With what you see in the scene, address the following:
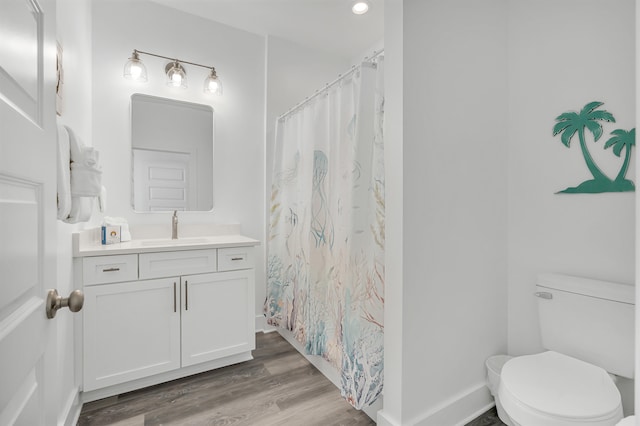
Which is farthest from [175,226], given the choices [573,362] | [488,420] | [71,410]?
[573,362]

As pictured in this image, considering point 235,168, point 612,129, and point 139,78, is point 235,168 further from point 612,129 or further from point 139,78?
point 612,129

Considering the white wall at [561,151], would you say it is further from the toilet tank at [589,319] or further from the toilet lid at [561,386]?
the toilet lid at [561,386]

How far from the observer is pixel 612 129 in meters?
1.44

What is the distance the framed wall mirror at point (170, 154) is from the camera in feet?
7.49

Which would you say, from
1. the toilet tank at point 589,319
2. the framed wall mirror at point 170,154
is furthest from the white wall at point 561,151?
the framed wall mirror at point 170,154

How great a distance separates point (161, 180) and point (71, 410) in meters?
1.49

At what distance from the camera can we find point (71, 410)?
1509 millimetres

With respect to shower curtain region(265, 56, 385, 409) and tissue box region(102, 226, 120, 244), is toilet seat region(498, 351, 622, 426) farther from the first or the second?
tissue box region(102, 226, 120, 244)

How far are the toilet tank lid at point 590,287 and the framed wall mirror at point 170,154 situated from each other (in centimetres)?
231

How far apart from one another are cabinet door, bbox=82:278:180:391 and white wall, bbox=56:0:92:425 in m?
0.09

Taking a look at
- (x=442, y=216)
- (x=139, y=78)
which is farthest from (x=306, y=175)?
(x=139, y=78)

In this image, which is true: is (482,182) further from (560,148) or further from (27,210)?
(27,210)

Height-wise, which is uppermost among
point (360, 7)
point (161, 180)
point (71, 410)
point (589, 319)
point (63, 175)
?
point (360, 7)

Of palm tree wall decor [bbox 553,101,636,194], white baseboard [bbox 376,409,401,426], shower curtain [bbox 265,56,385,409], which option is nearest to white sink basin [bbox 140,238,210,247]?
shower curtain [bbox 265,56,385,409]
